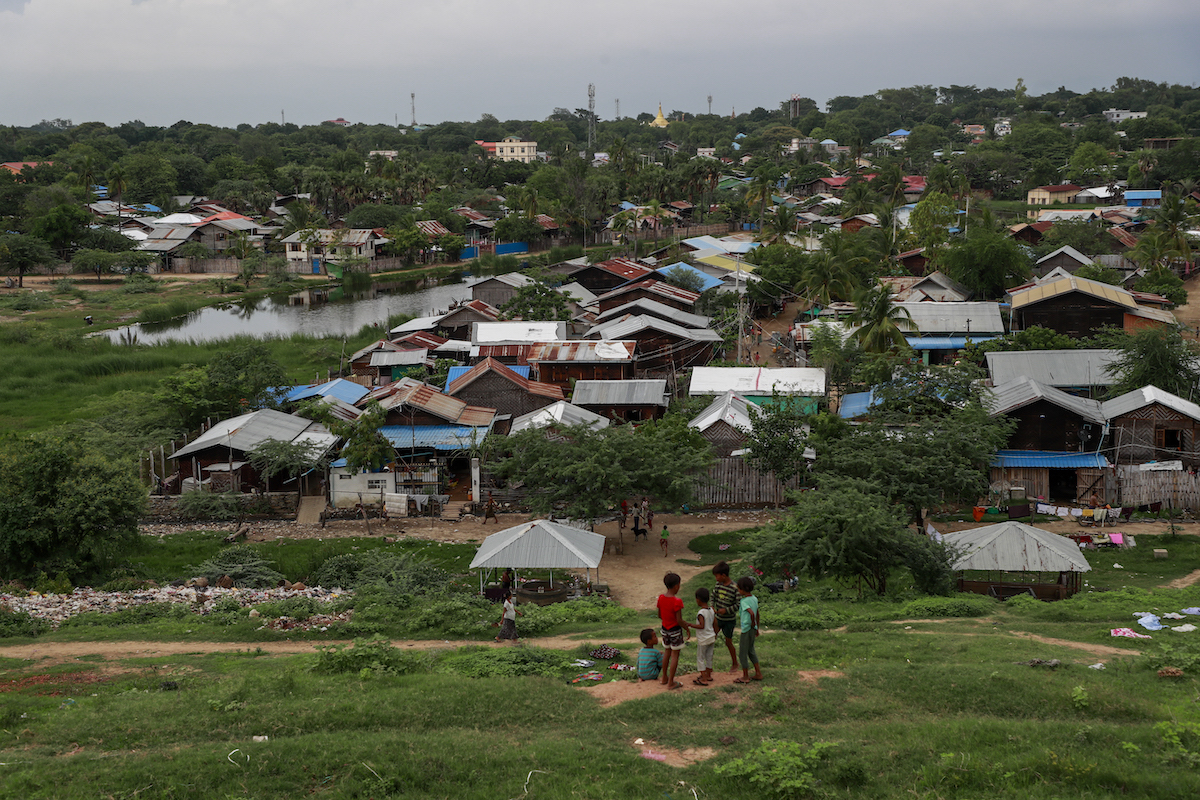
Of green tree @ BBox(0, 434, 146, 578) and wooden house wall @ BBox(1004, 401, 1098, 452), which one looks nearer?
green tree @ BBox(0, 434, 146, 578)

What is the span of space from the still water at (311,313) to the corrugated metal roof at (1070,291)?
2909 centimetres

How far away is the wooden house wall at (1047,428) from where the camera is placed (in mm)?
24188

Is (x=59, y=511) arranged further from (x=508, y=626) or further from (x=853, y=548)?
(x=853, y=548)

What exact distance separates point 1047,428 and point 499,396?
15345mm

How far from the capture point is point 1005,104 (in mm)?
198000

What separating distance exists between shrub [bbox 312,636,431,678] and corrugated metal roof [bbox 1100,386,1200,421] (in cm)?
1976

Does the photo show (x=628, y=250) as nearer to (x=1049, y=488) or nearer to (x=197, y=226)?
(x=197, y=226)

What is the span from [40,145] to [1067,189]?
119061 millimetres

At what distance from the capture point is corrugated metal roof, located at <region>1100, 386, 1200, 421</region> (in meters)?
23.9

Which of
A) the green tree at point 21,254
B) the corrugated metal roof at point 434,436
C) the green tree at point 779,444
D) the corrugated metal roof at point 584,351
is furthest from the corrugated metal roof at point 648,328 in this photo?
the green tree at point 21,254

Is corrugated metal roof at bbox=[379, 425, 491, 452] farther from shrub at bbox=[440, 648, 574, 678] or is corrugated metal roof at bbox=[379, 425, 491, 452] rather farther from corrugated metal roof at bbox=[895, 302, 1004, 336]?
corrugated metal roof at bbox=[895, 302, 1004, 336]

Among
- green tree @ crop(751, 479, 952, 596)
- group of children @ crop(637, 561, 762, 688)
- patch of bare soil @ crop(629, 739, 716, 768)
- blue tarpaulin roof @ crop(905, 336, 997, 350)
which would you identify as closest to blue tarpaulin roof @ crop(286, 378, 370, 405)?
green tree @ crop(751, 479, 952, 596)

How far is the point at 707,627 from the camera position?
1019 centimetres

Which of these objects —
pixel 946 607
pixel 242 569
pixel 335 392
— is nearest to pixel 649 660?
pixel 946 607
